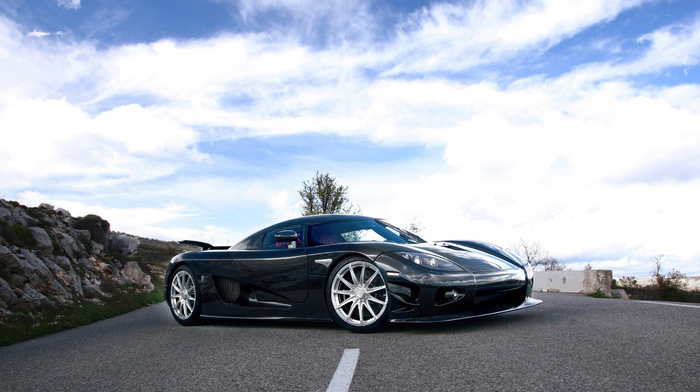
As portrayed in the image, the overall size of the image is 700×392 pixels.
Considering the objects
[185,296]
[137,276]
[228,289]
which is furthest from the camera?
[137,276]

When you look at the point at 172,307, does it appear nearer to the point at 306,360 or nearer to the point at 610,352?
the point at 306,360

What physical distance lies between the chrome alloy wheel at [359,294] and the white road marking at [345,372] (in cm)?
87

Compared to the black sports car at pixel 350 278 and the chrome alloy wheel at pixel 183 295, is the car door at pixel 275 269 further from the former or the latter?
the chrome alloy wheel at pixel 183 295

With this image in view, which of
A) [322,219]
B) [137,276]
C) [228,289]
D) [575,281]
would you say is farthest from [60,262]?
[575,281]

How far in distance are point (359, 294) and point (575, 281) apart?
8.51 metres

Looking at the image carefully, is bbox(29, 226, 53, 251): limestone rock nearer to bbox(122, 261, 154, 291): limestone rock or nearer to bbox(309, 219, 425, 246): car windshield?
bbox(122, 261, 154, 291): limestone rock

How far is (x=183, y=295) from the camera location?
22.7 ft

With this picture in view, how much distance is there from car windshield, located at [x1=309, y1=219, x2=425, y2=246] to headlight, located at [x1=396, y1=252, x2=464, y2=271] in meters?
0.58

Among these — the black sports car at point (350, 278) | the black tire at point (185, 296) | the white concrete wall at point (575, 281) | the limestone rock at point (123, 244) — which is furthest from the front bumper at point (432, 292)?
the limestone rock at point (123, 244)

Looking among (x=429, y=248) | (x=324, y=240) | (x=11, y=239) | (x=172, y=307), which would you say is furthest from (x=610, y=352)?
(x=11, y=239)

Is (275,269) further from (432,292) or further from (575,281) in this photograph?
(575,281)

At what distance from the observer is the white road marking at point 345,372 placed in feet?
10.2

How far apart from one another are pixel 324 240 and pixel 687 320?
12.1ft

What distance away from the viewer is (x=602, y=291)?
11.2 m
